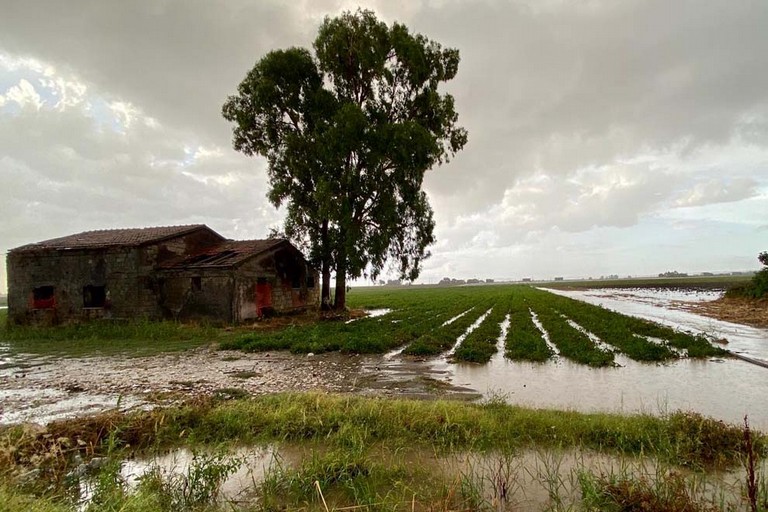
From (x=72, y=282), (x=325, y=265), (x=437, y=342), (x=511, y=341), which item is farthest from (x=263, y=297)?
(x=511, y=341)

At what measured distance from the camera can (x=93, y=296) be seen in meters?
22.8

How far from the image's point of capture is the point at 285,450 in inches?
229

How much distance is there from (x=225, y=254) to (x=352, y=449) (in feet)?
69.3

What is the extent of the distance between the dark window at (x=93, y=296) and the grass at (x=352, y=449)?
1899 centimetres

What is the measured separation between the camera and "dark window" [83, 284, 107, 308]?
2262cm

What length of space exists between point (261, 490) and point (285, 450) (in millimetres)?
1210

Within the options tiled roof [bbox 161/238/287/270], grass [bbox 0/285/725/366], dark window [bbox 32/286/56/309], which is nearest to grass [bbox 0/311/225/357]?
grass [bbox 0/285/725/366]

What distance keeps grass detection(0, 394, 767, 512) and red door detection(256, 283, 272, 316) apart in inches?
655

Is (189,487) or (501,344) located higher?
(189,487)

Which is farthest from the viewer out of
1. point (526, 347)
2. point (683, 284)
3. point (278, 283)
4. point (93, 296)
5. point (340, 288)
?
point (683, 284)

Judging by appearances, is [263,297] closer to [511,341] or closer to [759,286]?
[511,341]

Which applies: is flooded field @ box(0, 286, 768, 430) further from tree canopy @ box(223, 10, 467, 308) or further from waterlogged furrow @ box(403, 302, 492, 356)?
tree canopy @ box(223, 10, 467, 308)

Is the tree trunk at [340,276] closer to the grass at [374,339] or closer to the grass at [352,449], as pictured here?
the grass at [374,339]

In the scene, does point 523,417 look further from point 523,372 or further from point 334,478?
point 523,372
